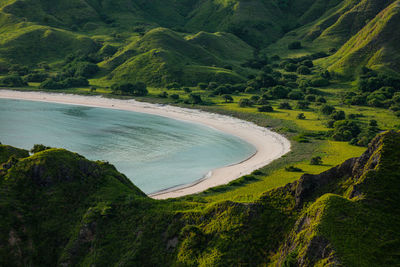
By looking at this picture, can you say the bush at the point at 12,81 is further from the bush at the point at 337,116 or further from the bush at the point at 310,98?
the bush at the point at 337,116

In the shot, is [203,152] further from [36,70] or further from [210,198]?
[36,70]

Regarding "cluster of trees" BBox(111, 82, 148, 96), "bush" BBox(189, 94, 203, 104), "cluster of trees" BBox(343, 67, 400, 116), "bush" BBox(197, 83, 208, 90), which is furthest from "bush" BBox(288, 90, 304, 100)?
"cluster of trees" BBox(111, 82, 148, 96)

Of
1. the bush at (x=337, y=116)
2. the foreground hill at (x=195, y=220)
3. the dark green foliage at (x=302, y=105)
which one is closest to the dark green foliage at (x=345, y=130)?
the bush at (x=337, y=116)

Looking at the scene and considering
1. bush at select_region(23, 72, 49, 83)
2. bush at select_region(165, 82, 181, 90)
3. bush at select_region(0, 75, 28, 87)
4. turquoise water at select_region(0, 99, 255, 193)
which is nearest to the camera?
turquoise water at select_region(0, 99, 255, 193)

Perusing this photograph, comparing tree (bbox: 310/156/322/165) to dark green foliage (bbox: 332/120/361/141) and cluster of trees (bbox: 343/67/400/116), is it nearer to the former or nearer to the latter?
dark green foliage (bbox: 332/120/361/141)

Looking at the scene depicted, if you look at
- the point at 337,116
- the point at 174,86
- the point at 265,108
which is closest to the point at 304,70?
the point at 174,86

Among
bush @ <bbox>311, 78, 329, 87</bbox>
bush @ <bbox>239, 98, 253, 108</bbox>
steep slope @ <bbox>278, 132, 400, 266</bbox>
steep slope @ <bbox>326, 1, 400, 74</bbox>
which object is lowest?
steep slope @ <bbox>278, 132, 400, 266</bbox>

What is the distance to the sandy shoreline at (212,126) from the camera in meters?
63.3

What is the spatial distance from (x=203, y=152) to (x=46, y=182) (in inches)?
1982

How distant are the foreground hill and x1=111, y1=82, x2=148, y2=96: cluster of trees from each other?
104m

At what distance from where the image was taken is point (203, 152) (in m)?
84.8

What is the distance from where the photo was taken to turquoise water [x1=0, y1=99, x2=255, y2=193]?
71812 millimetres

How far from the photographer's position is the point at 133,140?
92.5m

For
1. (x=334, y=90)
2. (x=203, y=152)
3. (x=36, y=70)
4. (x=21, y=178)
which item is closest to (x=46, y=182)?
(x=21, y=178)
